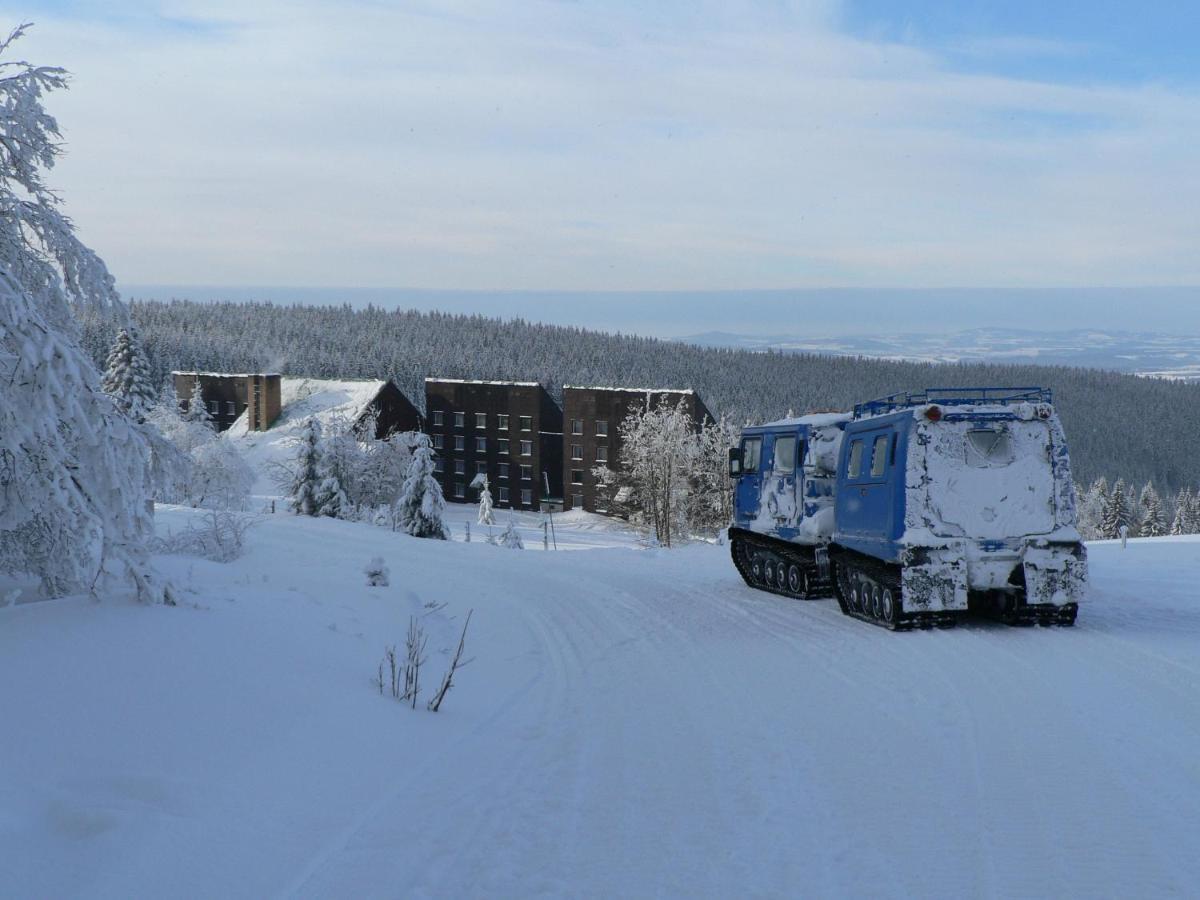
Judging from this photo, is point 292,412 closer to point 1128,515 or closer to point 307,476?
point 307,476

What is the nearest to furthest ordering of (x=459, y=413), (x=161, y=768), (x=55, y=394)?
(x=161, y=768), (x=55, y=394), (x=459, y=413)

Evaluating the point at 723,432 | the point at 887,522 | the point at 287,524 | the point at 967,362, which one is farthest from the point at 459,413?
the point at 967,362

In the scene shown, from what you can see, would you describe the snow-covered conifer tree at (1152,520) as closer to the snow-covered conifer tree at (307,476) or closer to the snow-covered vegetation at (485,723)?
the snow-covered conifer tree at (307,476)

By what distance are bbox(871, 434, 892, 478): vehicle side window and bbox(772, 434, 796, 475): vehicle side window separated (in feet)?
12.1

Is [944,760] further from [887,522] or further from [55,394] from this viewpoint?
[55,394]

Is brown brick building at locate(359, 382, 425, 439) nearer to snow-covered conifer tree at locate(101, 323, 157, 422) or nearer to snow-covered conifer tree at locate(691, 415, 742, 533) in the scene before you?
snow-covered conifer tree at locate(101, 323, 157, 422)

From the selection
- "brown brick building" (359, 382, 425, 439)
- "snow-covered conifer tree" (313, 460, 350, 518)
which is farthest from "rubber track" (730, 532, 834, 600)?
"brown brick building" (359, 382, 425, 439)

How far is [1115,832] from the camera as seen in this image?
20.1 ft

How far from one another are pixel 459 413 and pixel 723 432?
29011mm

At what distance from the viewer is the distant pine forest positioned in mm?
132250

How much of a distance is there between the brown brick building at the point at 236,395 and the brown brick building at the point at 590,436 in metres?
22.5

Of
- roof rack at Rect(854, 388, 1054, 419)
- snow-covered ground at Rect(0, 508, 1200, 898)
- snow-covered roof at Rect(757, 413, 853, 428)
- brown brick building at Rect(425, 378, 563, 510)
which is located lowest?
brown brick building at Rect(425, 378, 563, 510)

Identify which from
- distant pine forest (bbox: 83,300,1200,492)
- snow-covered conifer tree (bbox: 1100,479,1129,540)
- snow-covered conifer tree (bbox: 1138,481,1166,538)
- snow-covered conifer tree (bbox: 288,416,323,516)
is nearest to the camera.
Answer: snow-covered conifer tree (bbox: 288,416,323,516)

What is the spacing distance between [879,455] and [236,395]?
77.6 m
